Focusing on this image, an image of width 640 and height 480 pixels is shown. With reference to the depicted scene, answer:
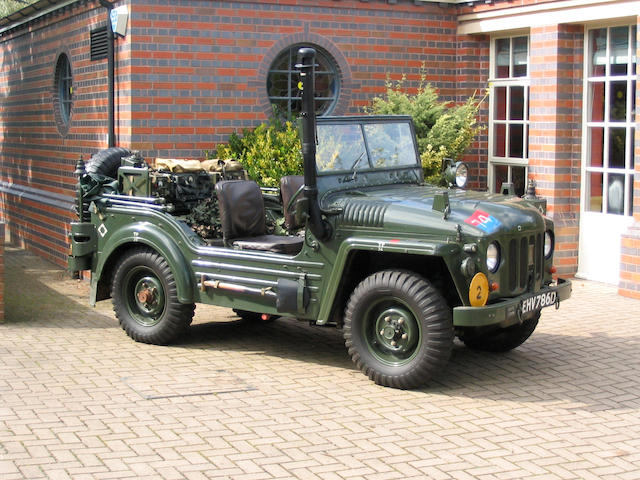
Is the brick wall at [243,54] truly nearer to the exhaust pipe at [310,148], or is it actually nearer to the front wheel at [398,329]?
the exhaust pipe at [310,148]

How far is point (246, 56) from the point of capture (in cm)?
1183

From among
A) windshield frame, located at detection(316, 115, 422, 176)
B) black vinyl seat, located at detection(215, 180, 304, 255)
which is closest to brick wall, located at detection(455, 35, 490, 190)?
windshield frame, located at detection(316, 115, 422, 176)

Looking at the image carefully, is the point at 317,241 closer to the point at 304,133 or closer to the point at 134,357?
the point at 304,133

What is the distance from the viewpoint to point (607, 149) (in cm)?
1123

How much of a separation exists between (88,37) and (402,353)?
7.47m

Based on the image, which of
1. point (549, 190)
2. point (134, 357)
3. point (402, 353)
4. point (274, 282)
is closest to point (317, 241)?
point (274, 282)

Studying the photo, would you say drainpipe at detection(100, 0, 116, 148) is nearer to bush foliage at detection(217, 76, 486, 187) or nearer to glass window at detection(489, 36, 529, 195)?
bush foliage at detection(217, 76, 486, 187)

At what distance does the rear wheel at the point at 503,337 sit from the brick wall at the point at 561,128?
3773 millimetres

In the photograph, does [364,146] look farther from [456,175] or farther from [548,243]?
[548,243]

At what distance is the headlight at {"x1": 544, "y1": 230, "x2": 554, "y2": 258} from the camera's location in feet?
24.9

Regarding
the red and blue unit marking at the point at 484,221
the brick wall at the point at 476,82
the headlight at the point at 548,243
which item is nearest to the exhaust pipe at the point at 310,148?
the red and blue unit marking at the point at 484,221

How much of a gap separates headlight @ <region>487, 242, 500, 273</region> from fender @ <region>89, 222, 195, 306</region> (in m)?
2.55

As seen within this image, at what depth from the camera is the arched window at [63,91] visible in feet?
45.5

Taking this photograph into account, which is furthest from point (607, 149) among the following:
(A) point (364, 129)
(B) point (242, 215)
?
(B) point (242, 215)
